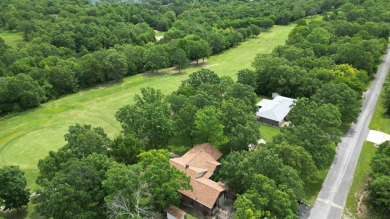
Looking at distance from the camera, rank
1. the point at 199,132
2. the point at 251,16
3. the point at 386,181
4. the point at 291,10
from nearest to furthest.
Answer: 1. the point at 386,181
2. the point at 199,132
3. the point at 251,16
4. the point at 291,10

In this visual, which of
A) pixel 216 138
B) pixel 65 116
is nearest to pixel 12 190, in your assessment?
pixel 216 138

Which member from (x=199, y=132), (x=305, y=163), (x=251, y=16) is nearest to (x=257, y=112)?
(x=199, y=132)

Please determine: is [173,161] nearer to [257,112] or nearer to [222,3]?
[257,112]

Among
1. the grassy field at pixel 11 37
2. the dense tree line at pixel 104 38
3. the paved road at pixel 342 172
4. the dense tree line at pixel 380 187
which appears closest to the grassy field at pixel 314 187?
the paved road at pixel 342 172

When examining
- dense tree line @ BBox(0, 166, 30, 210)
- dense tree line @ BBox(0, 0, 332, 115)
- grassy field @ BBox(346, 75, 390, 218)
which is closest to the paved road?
grassy field @ BBox(346, 75, 390, 218)

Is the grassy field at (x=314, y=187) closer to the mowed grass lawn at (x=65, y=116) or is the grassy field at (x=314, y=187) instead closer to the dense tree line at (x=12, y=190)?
the mowed grass lawn at (x=65, y=116)

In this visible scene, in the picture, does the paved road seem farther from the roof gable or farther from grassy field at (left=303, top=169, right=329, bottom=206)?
the roof gable
